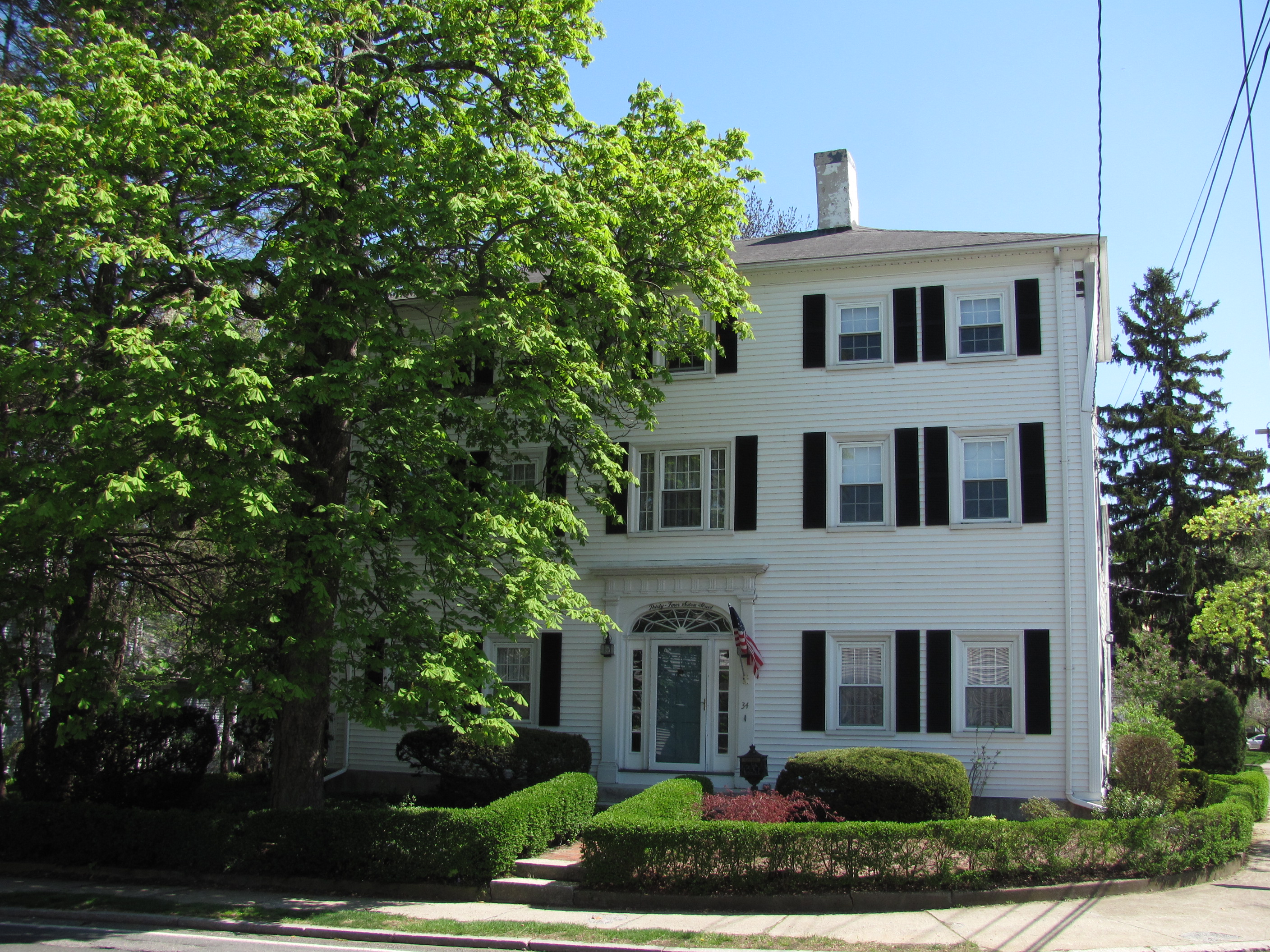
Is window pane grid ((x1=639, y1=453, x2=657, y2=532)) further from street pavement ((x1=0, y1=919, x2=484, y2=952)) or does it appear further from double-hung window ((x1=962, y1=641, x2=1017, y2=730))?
street pavement ((x1=0, y1=919, x2=484, y2=952))

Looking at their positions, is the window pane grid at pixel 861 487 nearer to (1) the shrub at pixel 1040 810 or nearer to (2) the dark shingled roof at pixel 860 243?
(2) the dark shingled roof at pixel 860 243

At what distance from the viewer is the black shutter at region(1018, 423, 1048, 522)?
15.8 metres

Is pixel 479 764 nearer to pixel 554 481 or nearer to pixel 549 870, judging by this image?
pixel 549 870

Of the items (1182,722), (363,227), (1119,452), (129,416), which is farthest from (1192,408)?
(129,416)

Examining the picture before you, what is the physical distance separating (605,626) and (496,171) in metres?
6.20

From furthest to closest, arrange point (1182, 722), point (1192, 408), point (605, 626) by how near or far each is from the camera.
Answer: point (1192, 408)
point (1182, 722)
point (605, 626)

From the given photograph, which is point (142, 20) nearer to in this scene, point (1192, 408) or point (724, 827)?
point (724, 827)

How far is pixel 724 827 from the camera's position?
10.5 metres

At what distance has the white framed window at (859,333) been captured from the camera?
56.4 feet

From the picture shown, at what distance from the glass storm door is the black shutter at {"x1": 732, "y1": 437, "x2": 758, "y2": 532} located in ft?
7.75

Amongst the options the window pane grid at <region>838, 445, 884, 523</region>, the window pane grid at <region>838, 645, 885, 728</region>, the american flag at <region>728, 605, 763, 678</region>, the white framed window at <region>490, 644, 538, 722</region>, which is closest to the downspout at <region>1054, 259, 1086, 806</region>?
the window pane grid at <region>838, 645, 885, 728</region>

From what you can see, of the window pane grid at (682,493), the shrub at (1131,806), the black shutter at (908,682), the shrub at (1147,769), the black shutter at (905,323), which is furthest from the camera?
the window pane grid at (682,493)

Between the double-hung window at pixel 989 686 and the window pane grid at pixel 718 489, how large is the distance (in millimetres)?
4653

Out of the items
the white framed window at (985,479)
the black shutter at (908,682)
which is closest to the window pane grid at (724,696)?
the black shutter at (908,682)
